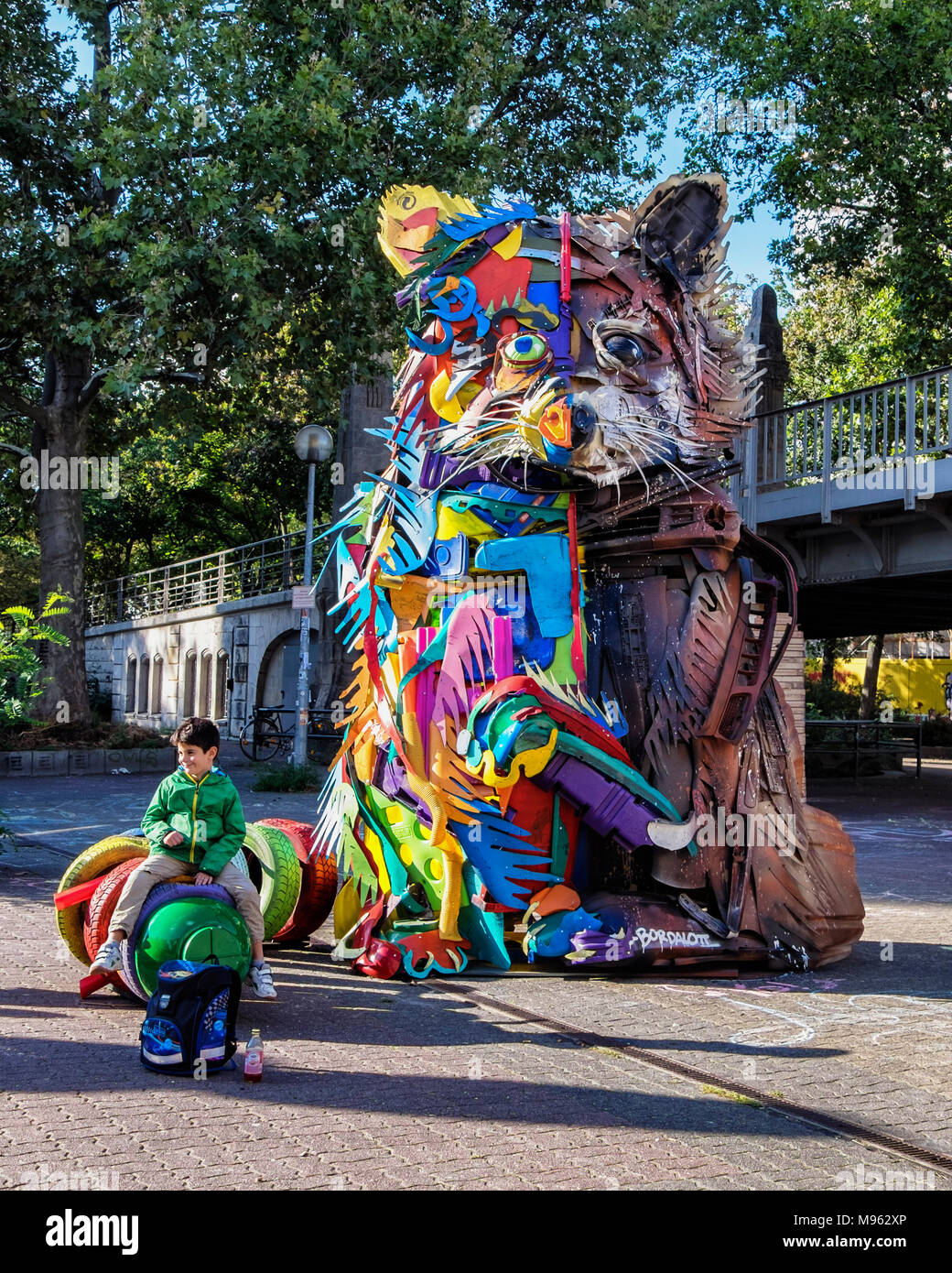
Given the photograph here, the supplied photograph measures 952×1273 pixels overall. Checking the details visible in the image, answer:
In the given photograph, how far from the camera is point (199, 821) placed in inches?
258

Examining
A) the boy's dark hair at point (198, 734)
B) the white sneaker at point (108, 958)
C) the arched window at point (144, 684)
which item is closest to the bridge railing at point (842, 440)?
the boy's dark hair at point (198, 734)

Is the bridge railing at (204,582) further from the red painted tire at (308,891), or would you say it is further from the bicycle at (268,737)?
the red painted tire at (308,891)

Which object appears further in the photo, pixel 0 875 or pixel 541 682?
pixel 0 875

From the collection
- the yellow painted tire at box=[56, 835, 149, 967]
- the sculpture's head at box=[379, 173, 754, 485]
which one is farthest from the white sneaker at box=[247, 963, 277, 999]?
the sculpture's head at box=[379, 173, 754, 485]

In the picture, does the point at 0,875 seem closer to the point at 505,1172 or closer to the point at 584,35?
→ the point at 505,1172

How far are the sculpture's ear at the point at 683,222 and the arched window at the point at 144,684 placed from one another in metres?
35.7

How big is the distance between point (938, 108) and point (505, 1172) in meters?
21.6

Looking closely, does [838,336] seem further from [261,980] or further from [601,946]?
[261,980]

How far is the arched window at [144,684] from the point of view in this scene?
41656 millimetres

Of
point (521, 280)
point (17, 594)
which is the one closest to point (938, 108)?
point (521, 280)

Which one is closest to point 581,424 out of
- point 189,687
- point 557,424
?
point 557,424

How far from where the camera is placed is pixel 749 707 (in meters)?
7.49

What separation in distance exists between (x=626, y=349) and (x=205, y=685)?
98.4ft

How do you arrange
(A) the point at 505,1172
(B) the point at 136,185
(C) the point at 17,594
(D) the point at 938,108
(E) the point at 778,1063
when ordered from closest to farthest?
(A) the point at 505,1172
(E) the point at 778,1063
(B) the point at 136,185
(D) the point at 938,108
(C) the point at 17,594
